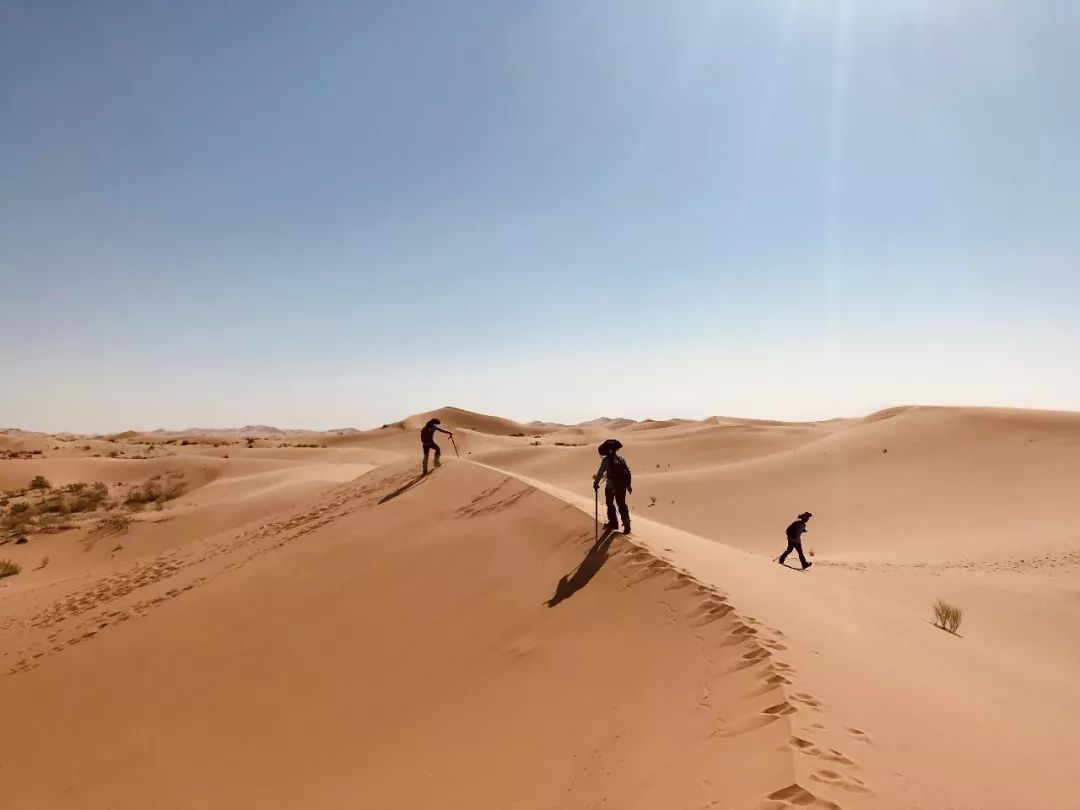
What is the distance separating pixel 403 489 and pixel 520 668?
28.6ft

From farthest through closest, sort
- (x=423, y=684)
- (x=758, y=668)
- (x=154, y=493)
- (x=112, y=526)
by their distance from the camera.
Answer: (x=154, y=493) < (x=112, y=526) < (x=423, y=684) < (x=758, y=668)

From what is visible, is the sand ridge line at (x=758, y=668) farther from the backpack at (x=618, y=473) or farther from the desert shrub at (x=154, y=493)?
the desert shrub at (x=154, y=493)

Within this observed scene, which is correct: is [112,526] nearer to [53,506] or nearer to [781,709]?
[53,506]

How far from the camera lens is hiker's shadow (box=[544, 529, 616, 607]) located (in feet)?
22.7

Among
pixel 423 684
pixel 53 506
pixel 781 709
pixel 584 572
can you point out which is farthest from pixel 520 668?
pixel 53 506

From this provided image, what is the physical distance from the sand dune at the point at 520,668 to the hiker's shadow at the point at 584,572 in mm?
60

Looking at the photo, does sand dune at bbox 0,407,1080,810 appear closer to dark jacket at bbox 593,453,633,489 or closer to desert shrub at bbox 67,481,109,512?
dark jacket at bbox 593,453,633,489

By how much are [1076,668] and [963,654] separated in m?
2.52

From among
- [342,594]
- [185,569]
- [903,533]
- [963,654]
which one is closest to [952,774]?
[963,654]

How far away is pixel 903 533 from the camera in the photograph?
1739cm

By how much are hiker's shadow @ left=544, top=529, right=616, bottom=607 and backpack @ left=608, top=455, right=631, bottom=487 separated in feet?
2.72

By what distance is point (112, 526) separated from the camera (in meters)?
18.2

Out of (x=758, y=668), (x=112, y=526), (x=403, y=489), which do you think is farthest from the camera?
(x=112, y=526)

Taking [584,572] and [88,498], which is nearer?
[584,572]
